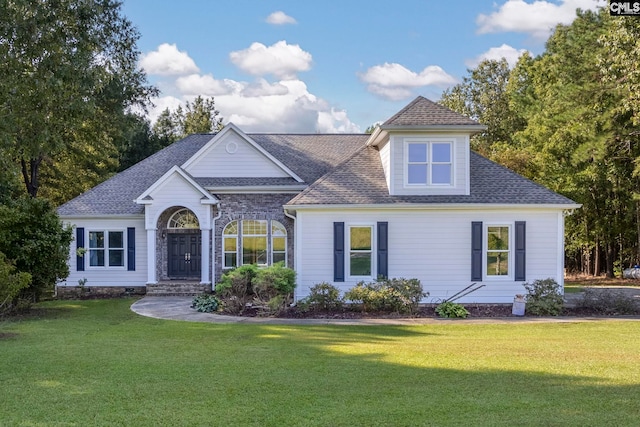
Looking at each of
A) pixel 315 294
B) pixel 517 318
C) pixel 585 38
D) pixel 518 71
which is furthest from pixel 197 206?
pixel 518 71

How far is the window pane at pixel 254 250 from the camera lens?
20578mm

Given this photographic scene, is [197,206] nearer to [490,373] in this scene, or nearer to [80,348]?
[80,348]

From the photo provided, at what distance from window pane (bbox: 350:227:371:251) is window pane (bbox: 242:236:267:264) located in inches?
169

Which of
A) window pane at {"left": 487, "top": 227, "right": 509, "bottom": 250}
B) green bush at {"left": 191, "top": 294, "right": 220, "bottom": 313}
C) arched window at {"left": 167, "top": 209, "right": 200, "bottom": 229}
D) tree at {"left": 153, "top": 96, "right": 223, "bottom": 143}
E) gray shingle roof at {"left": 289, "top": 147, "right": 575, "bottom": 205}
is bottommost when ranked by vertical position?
green bush at {"left": 191, "top": 294, "right": 220, "bottom": 313}

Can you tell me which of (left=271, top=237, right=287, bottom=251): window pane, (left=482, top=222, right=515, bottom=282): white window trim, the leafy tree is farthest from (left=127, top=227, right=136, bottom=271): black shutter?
(left=482, top=222, right=515, bottom=282): white window trim

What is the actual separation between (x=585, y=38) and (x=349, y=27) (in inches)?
Result: 557

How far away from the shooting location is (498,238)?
17.7m

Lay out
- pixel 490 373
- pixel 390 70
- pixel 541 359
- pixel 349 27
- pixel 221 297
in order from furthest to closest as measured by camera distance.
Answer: pixel 390 70
pixel 349 27
pixel 221 297
pixel 541 359
pixel 490 373

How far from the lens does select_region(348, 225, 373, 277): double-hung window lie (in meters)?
17.7

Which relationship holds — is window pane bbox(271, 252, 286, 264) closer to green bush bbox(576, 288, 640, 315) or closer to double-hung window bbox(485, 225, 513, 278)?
double-hung window bbox(485, 225, 513, 278)

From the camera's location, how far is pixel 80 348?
416 inches

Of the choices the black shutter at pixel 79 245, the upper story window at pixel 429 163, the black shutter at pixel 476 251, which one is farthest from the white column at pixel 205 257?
the black shutter at pixel 476 251

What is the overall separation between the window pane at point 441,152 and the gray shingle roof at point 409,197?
1235 mm

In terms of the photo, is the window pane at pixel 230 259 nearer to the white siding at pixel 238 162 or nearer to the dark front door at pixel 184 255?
the dark front door at pixel 184 255
